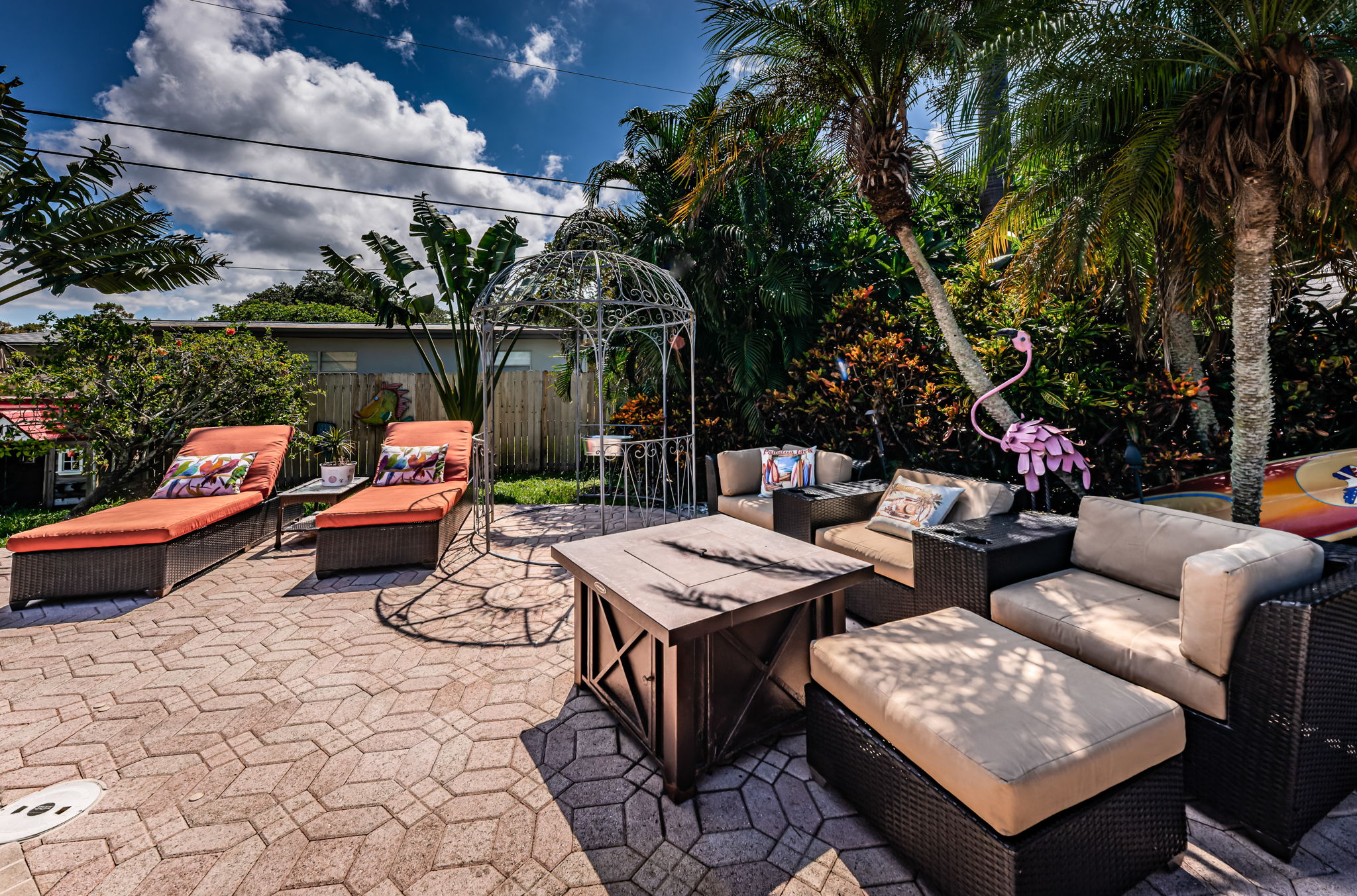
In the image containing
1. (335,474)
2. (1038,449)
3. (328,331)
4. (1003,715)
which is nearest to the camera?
(1003,715)

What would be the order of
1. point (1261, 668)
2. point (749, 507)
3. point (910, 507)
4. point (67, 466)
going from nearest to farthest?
1. point (1261, 668)
2. point (910, 507)
3. point (749, 507)
4. point (67, 466)

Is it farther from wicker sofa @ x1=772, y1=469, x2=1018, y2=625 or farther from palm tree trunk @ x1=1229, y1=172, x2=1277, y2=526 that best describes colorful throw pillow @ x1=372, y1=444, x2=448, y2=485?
palm tree trunk @ x1=1229, y1=172, x2=1277, y2=526

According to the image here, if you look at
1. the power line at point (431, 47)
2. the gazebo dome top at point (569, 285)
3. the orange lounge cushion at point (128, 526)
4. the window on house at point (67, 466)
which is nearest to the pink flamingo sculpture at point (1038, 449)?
the gazebo dome top at point (569, 285)

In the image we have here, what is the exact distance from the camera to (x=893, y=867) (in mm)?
1756

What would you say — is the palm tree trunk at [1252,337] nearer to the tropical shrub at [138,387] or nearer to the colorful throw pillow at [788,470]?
the colorful throw pillow at [788,470]

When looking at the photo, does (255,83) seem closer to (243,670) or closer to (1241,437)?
(243,670)

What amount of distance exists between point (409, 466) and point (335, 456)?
4571 mm

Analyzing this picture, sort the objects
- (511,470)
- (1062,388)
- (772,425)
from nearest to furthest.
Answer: (1062,388)
(772,425)
(511,470)

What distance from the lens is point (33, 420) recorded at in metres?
6.63

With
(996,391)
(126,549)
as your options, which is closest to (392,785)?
(126,549)

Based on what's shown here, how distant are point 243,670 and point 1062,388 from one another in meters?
6.04

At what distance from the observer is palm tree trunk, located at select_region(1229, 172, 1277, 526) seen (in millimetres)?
3123

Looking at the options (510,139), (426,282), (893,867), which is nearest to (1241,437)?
(893,867)

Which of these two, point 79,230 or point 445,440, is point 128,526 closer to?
point 445,440
